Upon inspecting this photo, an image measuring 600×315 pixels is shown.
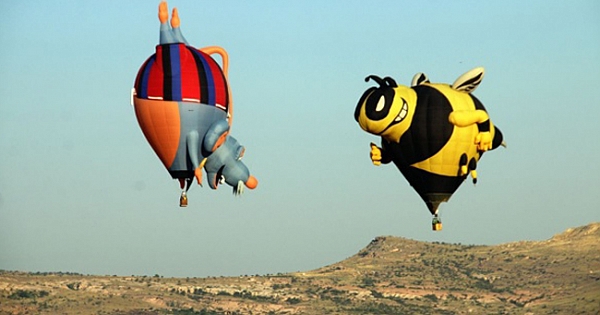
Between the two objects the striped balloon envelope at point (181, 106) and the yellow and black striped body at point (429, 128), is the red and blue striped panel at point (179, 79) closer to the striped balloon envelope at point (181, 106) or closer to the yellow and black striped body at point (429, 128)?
the striped balloon envelope at point (181, 106)

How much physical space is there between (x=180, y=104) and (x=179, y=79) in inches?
51.9

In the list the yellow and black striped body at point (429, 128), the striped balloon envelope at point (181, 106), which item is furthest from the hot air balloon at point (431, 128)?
the striped balloon envelope at point (181, 106)

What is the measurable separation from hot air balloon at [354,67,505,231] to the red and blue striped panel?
9105 millimetres

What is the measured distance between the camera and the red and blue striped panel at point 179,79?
84625 millimetres

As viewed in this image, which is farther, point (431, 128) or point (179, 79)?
point (179, 79)

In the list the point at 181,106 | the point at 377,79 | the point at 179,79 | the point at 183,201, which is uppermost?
the point at 179,79

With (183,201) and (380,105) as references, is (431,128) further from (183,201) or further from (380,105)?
(183,201)

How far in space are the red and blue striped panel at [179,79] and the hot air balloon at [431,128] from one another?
911 centimetres

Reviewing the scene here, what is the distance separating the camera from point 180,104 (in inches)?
3329

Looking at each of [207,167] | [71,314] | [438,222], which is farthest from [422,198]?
[71,314]

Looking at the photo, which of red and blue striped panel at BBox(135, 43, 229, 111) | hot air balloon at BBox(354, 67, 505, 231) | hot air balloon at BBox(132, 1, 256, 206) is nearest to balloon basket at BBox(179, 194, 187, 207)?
hot air balloon at BBox(132, 1, 256, 206)

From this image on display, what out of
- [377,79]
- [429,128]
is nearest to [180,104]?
[377,79]

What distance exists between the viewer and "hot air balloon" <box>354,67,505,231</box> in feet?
261

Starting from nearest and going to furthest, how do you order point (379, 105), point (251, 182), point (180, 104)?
point (379, 105), point (180, 104), point (251, 182)
